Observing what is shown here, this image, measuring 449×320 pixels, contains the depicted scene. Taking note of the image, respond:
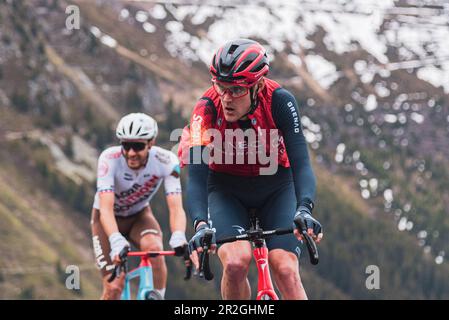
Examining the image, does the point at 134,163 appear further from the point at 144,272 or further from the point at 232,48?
the point at 232,48

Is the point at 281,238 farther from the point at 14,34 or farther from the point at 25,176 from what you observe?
the point at 14,34

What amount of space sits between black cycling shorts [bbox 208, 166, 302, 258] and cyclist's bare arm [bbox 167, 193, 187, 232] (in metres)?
3.10

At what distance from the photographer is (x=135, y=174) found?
1252 cm

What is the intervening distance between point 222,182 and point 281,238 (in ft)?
3.71

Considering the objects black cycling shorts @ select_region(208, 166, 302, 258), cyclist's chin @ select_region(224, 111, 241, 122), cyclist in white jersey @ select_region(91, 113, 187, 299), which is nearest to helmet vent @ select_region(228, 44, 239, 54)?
cyclist's chin @ select_region(224, 111, 241, 122)

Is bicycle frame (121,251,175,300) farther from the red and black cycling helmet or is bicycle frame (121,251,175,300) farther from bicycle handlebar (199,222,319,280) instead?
the red and black cycling helmet

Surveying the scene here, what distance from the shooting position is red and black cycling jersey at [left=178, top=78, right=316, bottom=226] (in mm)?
8070

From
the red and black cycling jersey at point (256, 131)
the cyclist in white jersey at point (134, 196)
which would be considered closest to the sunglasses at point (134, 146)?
the cyclist in white jersey at point (134, 196)

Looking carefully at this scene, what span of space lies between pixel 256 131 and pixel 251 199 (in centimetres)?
77

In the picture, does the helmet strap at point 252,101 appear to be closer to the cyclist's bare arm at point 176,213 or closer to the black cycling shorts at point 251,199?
the black cycling shorts at point 251,199

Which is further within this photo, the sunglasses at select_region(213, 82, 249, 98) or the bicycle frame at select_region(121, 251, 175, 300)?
the bicycle frame at select_region(121, 251, 175, 300)

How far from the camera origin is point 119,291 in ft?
39.2

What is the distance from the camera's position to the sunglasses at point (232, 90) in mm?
8008
